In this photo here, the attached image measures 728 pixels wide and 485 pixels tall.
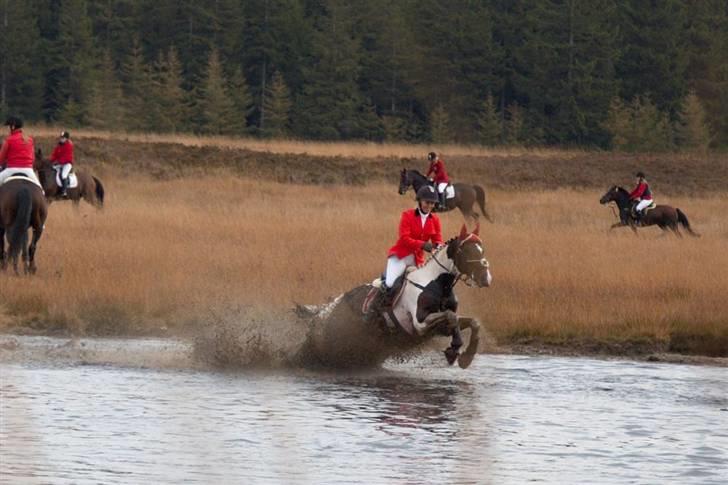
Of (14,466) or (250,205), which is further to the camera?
(250,205)

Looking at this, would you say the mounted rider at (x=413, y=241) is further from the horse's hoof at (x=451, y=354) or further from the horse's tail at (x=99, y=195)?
the horse's tail at (x=99, y=195)

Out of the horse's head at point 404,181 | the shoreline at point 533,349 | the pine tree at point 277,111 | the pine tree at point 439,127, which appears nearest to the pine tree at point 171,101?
the pine tree at point 277,111

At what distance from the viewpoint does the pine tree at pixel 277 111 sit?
254 feet

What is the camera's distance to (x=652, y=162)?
5481 centimetres

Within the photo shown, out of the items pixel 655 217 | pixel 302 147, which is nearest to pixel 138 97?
pixel 302 147

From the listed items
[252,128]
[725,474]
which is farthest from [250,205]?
[252,128]

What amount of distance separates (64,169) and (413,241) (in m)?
17.8

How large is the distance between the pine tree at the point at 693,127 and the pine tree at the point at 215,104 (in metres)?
22.4

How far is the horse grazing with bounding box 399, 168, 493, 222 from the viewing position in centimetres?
3700

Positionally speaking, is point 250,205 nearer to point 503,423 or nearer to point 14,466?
point 503,423

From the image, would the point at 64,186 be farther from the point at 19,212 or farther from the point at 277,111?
the point at 277,111

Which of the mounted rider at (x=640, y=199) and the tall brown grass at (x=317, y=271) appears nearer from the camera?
the tall brown grass at (x=317, y=271)

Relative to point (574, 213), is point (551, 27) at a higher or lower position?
higher

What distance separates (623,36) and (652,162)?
28890 mm
